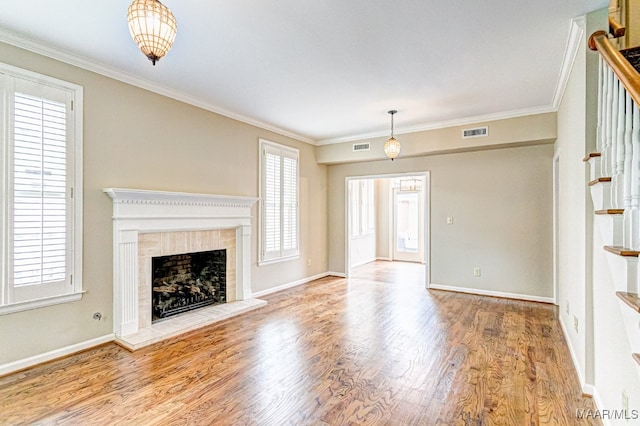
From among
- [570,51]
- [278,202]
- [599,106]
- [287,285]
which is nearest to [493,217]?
[570,51]

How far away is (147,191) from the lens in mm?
3561

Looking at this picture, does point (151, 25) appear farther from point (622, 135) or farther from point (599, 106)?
point (599, 106)

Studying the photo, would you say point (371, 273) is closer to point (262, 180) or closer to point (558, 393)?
point (262, 180)

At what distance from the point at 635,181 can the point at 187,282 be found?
4.71m

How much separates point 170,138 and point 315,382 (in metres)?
3.27

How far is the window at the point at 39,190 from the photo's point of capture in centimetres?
274

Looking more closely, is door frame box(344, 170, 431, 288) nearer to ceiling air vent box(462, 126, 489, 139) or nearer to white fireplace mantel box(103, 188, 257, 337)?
ceiling air vent box(462, 126, 489, 139)

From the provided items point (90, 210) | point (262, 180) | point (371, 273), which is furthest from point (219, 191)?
point (371, 273)

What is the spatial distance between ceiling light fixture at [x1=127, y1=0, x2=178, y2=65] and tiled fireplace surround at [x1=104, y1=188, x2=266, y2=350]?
6.65 feet

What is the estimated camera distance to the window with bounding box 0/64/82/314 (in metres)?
2.74

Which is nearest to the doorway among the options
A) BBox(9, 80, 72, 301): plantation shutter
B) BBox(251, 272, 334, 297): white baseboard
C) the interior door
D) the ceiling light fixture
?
the interior door

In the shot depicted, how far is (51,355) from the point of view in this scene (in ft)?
9.81

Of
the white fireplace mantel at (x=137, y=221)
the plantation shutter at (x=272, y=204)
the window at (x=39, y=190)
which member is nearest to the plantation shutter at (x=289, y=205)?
the plantation shutter at (x=272, y=204)

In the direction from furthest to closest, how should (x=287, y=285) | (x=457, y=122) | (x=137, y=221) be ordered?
(x=287, y=285), (x=457, y=122), (x=137, y=221)
